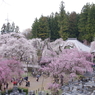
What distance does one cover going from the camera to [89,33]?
98.8 feet

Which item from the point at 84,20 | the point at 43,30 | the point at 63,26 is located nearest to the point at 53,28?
the point at 43,30

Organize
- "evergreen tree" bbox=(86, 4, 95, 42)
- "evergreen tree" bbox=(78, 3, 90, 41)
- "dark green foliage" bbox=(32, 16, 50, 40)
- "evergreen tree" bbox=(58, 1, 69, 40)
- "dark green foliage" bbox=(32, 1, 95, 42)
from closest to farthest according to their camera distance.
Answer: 1. "evergreen tree" bbox=(86, 4, 95, 42)
2. "dark green foliage" bbox=(32, 1, 95, 42)
3. "evergreen tree" bbox=(78, 3, 90, 41)
4. "evergreen tree" bbox=(58, 1, 69, 40)
5. "dark green foliage" bbox=(32, 16, 50, 40)

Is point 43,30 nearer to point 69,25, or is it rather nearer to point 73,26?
point 69,25

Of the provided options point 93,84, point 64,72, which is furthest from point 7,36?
point 93,84

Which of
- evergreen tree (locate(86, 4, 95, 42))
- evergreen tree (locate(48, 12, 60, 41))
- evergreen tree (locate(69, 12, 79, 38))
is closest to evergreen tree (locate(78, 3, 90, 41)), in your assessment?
evergreen tree (locate(86, 4, 95, 42))

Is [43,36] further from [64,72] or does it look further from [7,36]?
[64,72]

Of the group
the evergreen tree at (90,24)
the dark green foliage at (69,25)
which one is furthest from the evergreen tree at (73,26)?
the evergreen tree at (90,24)

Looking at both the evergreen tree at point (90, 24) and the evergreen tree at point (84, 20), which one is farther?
the evergreen tree at point (84, 20)

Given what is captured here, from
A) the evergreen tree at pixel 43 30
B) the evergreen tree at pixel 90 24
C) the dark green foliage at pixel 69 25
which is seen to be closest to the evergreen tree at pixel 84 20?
the dark green foliage at pixel 69 25

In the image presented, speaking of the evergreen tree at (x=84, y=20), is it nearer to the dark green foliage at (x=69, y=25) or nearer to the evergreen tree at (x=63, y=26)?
the dark green foliage at (x=69, y=25)

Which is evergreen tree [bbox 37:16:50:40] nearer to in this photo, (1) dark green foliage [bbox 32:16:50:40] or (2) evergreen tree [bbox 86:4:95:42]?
(1) dark green foliage [bbox 32:16:50:40]

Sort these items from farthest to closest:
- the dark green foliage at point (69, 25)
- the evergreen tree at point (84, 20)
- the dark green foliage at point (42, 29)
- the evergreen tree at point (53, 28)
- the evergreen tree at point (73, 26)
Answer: the evergreen tree at point (53, 28), the dark green foliage at point (42, 29), the evergreen tree at point (73, 26), the evergreen tree at point (84, 20), the dark green foliage at point (69, 25)

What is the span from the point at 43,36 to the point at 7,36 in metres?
14.3

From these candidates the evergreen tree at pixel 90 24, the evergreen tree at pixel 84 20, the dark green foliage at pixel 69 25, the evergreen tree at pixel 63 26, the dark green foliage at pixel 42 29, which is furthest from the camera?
the dark green foliage at pixel 42 29
